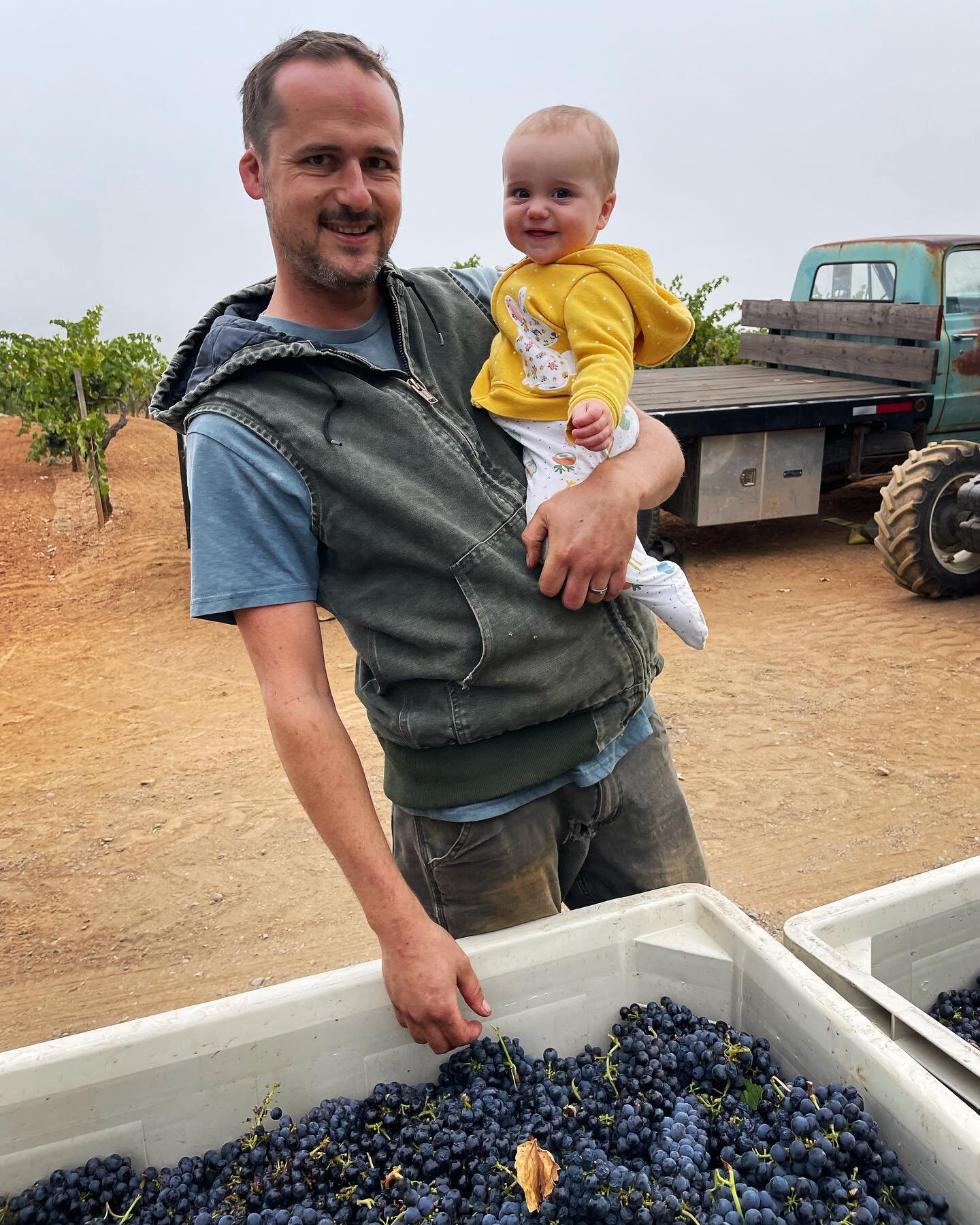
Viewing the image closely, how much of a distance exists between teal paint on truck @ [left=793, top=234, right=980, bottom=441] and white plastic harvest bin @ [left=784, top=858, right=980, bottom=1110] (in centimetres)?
680

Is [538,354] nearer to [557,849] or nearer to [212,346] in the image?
[212,346]

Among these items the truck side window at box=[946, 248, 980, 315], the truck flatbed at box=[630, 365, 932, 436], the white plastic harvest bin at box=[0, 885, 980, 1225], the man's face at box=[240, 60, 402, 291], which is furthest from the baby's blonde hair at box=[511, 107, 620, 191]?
the truck side window at box=[946, 248, 980, 315]

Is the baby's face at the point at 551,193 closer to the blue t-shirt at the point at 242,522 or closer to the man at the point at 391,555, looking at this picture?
the man at the point at 391,555

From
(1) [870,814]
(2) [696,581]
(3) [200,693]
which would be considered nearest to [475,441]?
(1) [870,814]

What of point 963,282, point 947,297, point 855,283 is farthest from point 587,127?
point 855,283

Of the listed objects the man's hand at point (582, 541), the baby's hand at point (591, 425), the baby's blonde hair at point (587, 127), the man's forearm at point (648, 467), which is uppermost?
the baby's blonde hair at point (587, 127)

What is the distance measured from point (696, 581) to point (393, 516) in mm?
5991

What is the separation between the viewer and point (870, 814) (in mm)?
4074

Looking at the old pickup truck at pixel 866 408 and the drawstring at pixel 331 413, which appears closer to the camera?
the drawstring at pixel 331 413

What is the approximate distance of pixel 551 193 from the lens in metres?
1.83

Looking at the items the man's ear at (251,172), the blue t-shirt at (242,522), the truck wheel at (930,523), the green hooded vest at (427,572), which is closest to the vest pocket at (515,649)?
the green hooded vest at (427,572)

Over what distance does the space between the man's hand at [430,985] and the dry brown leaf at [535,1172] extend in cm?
20

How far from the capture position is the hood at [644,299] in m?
1.81

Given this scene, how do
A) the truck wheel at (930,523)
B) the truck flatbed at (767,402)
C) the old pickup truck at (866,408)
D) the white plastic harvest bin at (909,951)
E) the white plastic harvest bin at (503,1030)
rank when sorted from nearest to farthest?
1. the white plastic harvest bin at (503,1030)
2. the white plastic harvest bin at (909,951)
3. the truck wheel at (930,523)
4. the old pickup truck at (866,408)
5. the truck flatbed at (767,402)
